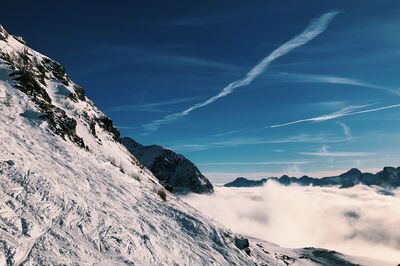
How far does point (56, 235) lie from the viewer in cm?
2020

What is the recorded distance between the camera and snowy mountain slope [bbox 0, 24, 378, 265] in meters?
19.7

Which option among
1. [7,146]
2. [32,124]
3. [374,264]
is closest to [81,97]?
[32,124]

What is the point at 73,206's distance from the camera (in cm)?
2383

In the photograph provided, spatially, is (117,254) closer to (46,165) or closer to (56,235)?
(56,235)

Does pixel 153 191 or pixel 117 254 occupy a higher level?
pixel 153 191

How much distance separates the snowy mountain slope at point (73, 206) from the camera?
19734mm

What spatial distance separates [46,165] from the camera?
27156 millimetres

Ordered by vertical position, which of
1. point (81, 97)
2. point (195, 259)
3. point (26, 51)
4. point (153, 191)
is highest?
point (26, 51)

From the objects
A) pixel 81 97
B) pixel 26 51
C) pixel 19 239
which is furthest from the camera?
pixel 81 97

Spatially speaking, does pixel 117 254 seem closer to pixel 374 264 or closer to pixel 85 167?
pixel 85 167

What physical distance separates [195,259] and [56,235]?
9412 mm

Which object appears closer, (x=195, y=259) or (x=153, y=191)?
(x=195, y=259)

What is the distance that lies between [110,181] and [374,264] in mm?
148908

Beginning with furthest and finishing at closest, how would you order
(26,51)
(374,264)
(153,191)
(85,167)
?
(374,264) < (26,51) < (153,191) < (85,167)
